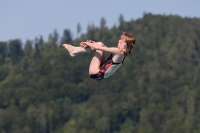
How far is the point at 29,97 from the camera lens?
7608 inches

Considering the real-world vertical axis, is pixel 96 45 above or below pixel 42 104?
above

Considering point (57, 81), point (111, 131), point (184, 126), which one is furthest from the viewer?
point (57, 81)

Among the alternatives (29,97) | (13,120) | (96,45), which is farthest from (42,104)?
(96,45)

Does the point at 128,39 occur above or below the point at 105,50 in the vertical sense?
above

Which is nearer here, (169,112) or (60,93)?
(169,112)

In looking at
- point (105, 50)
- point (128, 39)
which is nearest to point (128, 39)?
point (128, 39)

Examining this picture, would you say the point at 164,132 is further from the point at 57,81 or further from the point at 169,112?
the point at 57,81

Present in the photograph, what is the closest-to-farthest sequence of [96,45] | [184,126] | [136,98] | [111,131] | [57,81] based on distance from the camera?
[96,45] < [184,126] < [111,131] < [136,98] < [57,81]

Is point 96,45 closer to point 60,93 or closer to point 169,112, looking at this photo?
point 169,112

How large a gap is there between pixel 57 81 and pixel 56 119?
24.3 meters

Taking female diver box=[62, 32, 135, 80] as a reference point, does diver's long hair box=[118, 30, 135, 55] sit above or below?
above

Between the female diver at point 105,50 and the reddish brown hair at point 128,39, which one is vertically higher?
the reddish brown hair at point 128,39

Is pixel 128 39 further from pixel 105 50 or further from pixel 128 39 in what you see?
pixel 105 50

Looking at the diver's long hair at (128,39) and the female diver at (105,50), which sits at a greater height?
the diver's long hair at (128,39)
